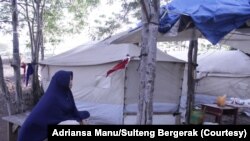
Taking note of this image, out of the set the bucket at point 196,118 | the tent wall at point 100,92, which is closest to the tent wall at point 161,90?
the tent wall at point 100,92

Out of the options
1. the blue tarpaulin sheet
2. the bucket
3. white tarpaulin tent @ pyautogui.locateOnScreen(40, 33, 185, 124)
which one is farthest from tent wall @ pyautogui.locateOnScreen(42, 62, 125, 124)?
the blue tarpaulin sheet

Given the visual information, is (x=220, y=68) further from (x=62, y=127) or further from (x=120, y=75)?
(x=62, y=127)

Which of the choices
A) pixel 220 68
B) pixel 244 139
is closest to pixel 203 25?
pixel 244 139

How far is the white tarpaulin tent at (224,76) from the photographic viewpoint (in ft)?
33.1

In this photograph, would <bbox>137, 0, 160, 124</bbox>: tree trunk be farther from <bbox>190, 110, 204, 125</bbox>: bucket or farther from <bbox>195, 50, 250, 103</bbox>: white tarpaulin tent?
<bbox>195, 50, 250, 103</bbox>: white tarpaulin tent

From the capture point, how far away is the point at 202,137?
295 centimetres

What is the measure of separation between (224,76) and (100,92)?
4.83 meters

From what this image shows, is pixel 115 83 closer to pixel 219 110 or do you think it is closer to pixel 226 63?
pixel 219 110

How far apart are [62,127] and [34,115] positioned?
0.51m

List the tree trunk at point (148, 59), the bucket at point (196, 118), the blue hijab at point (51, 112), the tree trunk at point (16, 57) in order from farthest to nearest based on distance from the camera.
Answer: the bucket at point (196, 118), the tree trunk at point (16, 57), the tree trunk at point (148, 59), the blue hijab at point (51, 112)

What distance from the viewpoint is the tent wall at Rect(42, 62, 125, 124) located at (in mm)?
6844

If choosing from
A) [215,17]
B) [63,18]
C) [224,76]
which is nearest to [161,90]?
[215,17]

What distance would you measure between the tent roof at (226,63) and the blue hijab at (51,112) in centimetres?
734

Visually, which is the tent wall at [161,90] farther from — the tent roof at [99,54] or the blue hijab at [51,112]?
the blue hijab at [51,112]
